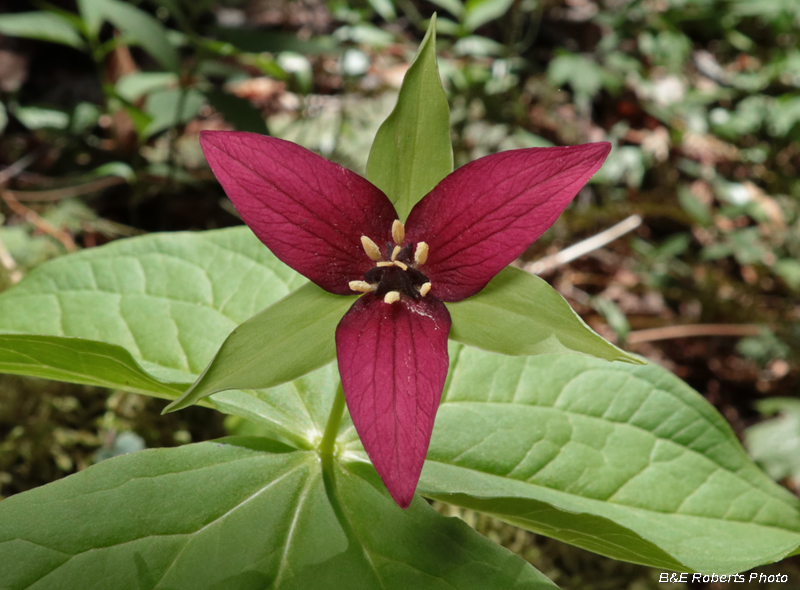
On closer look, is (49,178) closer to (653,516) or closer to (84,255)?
(84,255)

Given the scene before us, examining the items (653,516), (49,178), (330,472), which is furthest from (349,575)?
(49,178)

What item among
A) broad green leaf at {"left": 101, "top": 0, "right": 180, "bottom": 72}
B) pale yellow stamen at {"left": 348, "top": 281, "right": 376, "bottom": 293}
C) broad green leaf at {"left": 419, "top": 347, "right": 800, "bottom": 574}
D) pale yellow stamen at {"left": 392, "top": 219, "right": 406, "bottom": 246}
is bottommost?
broad green leaf at {"left": 419, "top": 347, "right": 800, "bottom": 574}

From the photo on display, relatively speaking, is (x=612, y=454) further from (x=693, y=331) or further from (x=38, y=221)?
(x=38, y=221)

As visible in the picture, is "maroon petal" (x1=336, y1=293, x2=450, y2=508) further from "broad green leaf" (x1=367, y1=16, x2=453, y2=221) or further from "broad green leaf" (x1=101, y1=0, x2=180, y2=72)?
"broad green leaf" (x1=101, y1=0, x2=180, y2=72)

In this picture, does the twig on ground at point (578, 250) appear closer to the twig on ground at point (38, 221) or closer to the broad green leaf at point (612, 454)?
the broad green leaf at point (612, 454)

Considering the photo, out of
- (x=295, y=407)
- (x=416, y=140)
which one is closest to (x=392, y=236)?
(x=416, y=140)

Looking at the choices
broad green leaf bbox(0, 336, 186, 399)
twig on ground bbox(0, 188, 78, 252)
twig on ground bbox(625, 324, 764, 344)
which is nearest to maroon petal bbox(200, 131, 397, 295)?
broad green leaf bbox(0, 336, 186, 399)

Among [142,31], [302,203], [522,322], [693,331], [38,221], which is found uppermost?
[142,31]
